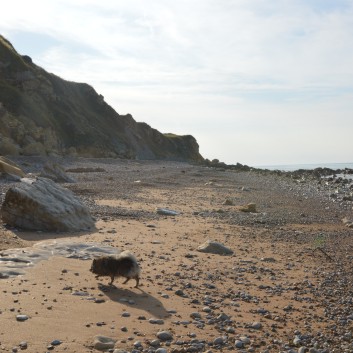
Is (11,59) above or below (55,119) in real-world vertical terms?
above

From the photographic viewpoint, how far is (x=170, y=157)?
11588 centimetres

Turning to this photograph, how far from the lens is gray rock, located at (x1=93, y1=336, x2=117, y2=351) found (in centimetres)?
607

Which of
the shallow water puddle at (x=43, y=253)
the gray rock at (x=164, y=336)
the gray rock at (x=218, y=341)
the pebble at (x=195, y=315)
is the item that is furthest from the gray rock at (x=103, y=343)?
the shallow water puddle at (x=43, y=253)

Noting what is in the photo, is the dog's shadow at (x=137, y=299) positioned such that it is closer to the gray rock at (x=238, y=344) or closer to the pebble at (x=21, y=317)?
the gray rock at (x=238, y=344)

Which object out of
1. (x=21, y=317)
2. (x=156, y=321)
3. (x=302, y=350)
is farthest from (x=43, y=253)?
(x=302, y=350)

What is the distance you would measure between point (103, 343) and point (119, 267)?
248cm

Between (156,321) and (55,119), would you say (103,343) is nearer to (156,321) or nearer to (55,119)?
(156,321)

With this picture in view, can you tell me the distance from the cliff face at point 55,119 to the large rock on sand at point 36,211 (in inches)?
1360

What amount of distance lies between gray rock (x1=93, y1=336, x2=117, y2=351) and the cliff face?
4231 centimetres

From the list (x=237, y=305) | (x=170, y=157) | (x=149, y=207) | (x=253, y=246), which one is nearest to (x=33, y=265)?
(x=237, y=305)

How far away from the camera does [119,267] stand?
8.55 m

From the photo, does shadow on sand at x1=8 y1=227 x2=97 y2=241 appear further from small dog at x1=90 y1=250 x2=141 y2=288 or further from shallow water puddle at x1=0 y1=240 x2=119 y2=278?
small dog at x1=90 y1=250 x2=141 y2=288

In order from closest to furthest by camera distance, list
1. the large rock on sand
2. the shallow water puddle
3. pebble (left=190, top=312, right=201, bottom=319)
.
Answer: pebble (left=190, top=312, right=201, bottom=319), the shallow water puddle, the large rock on sand

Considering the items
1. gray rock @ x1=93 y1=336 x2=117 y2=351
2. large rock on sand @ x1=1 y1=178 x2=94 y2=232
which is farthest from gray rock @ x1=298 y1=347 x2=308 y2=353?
large rock on sand @ x1=1 y1=178 x2=94 y2=232
